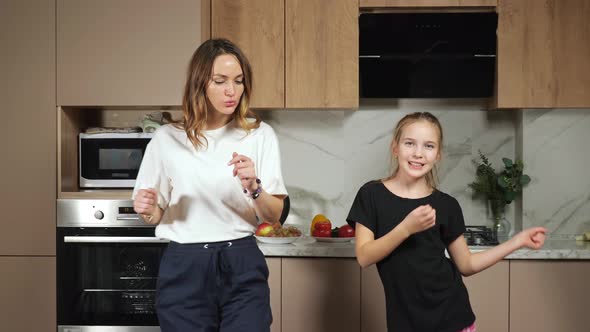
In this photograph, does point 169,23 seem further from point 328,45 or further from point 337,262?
point 337,262

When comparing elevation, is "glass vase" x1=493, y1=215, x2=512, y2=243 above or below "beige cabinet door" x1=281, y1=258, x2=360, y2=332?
above

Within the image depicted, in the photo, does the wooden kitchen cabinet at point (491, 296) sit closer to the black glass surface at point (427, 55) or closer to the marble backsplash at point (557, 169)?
the marble backsplash at point (557, 169)

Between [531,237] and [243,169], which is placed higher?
[243,169]

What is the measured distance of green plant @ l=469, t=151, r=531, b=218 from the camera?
3.33 m

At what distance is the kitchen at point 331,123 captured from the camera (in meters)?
2.97

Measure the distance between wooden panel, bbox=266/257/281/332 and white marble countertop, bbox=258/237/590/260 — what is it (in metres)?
0.03

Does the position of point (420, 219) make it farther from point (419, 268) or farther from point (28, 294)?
point (28, 294)

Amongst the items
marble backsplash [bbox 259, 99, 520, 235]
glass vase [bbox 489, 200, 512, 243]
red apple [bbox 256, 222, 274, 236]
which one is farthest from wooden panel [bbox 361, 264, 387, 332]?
glass vase [bbox 489, 200, 512, 243]

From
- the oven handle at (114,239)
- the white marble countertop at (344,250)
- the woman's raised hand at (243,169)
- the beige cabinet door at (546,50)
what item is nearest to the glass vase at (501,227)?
the white marble countertop at (344,250)

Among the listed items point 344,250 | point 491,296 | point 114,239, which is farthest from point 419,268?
point 114,239

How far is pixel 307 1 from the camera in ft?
10.5

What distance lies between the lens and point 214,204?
1733mm

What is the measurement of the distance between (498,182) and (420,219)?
1792mm

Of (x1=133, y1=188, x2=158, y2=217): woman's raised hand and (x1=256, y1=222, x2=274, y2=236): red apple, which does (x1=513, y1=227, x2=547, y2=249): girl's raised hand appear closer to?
(x1=133, y1=188, x2=158, y2=217): woman's raised hand
